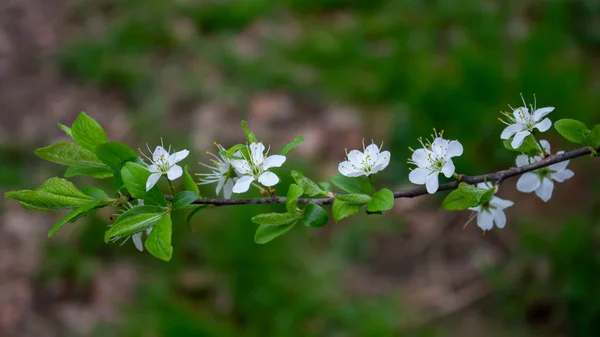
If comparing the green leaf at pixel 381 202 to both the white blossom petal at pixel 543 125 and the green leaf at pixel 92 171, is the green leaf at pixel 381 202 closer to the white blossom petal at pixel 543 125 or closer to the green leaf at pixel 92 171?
the white blossom petal at pixel 543 125

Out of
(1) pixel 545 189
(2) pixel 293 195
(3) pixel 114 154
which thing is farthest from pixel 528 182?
(3) pixel 114 154

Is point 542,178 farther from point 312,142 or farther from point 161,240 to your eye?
point 312,142

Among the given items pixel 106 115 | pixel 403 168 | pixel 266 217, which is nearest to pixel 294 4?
pixel 106 115

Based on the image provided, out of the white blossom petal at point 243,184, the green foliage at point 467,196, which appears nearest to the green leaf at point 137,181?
the white blossom petal at point 243,184

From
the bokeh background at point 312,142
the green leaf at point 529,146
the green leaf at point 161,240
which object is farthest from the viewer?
the bokeh background at point 312,142

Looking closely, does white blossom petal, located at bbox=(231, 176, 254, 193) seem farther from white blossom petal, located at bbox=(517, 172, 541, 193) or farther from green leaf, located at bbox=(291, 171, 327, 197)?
white blossom petal, located at bbox=(517, 172, 541, 193)
